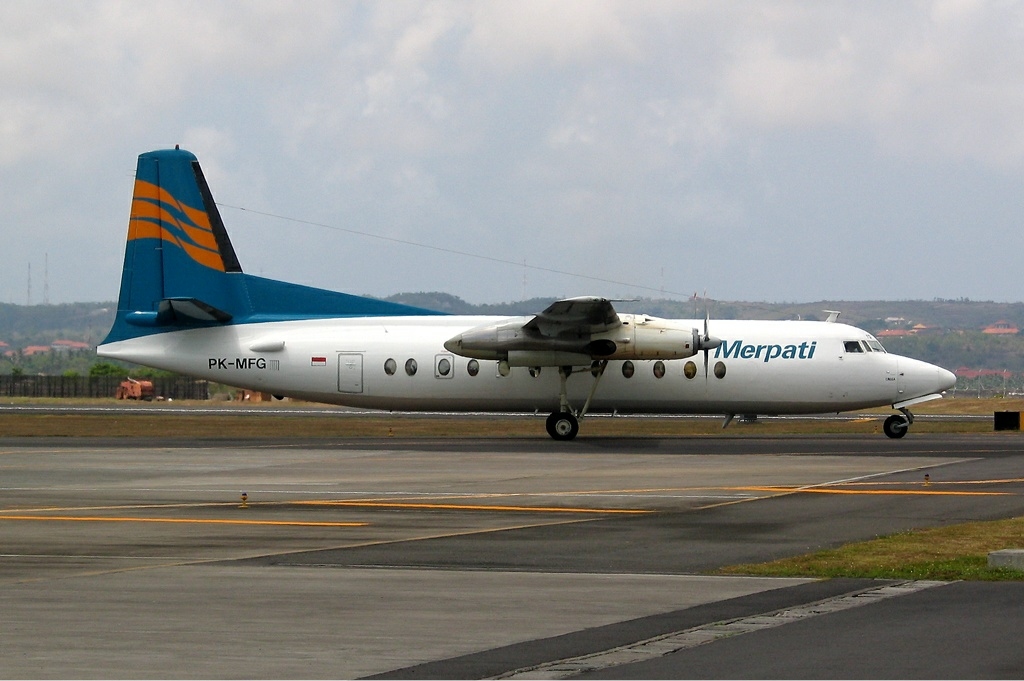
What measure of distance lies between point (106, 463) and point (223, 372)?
8.89 metres

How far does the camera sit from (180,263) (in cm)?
3769

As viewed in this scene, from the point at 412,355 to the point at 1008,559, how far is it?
25.0 meters

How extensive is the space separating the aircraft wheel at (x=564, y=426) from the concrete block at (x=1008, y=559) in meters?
23.4

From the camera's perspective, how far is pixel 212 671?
859 cm

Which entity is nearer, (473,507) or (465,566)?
(465,566)

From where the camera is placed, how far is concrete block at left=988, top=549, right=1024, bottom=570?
1316 centimetres

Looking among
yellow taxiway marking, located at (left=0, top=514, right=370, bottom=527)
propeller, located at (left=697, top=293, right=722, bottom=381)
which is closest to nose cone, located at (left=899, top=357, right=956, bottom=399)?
propeller, located at (left=697, top=293, right=722, bottom=381)

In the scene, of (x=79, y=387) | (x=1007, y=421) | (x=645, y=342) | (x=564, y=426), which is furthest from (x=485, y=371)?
(x=79, y=387)

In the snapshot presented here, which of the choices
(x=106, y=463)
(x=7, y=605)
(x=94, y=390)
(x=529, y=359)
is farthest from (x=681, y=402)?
(x=94, y=390)

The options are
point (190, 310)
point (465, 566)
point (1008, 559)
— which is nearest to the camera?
point (1008, 559)

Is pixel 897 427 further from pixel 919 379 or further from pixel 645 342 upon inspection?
pixel 645 342

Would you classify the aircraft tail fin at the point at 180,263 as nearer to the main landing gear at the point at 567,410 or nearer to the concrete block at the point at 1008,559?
the main landing gear at the point at 567,410

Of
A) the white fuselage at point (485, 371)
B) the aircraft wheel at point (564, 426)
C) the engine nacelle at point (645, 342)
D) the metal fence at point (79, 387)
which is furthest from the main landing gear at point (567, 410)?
the metal fence at point (79, 387)

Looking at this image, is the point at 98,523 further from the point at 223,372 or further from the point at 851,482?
the point at 223,372
